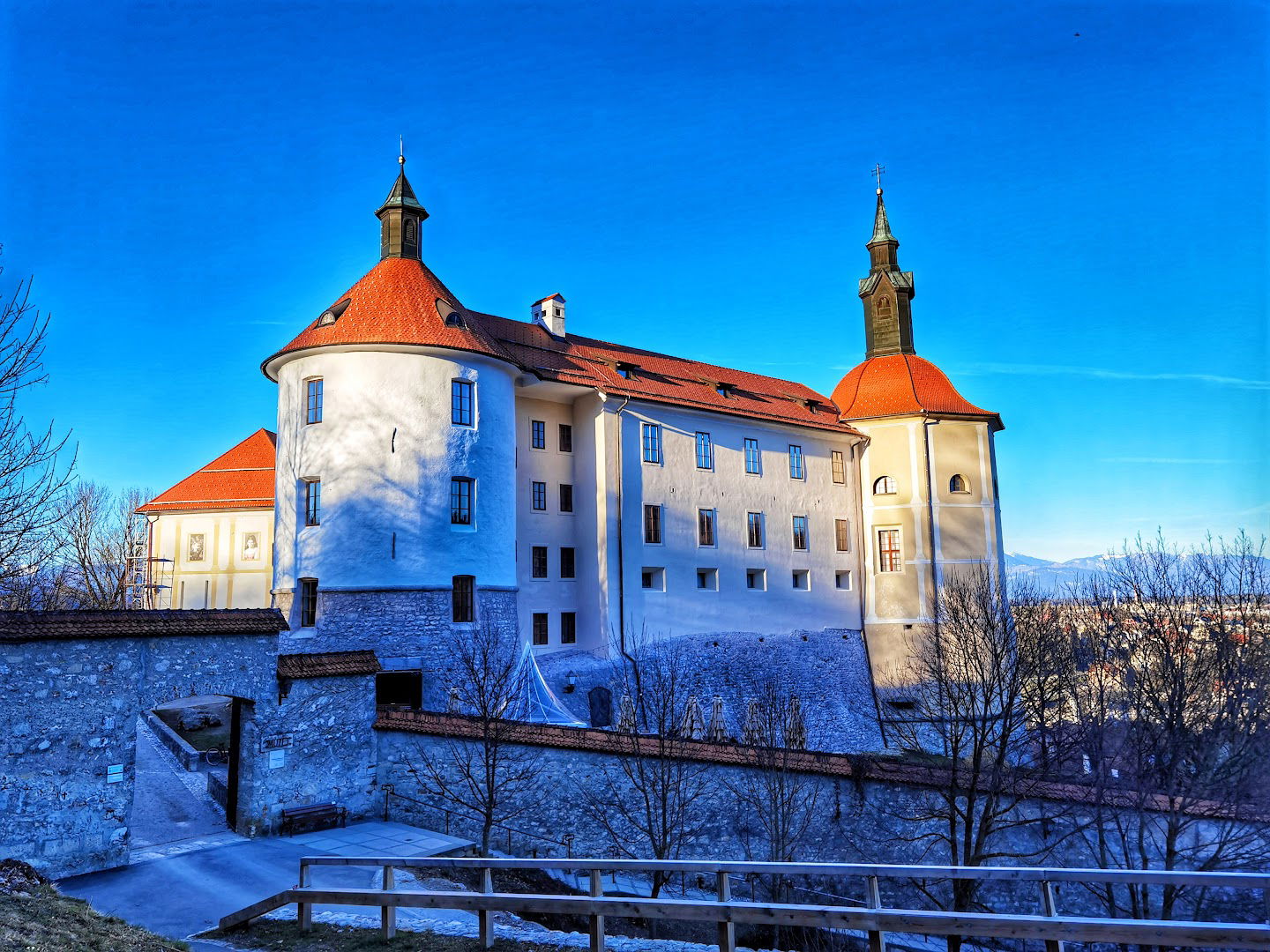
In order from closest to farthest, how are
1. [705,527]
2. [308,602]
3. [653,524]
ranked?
[308,602]
[653,524]
[705,527]

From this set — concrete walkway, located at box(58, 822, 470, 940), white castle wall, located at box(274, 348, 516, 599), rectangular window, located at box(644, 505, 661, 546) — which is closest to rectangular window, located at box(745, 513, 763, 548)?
rectangular window, located at box(644, 505, 661, 546)

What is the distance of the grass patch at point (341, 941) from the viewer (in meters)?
8.35

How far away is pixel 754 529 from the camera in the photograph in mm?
33688

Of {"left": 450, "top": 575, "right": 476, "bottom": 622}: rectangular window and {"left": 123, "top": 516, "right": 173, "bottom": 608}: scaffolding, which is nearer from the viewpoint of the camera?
{"left": 450, "top": 575, "right": 476, "bottom": 622}: rectangular window

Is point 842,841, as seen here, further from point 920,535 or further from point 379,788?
point 920,535

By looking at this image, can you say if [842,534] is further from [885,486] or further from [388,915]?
[388,915]

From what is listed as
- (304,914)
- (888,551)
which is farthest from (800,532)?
(304,914)

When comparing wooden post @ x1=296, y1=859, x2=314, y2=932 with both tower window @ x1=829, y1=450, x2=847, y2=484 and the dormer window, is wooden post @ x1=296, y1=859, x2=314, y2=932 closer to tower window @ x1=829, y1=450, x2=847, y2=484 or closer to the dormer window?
the dormer window

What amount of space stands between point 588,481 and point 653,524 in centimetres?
263

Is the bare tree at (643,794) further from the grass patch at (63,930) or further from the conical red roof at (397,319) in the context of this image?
the conical red roof at (397,319)

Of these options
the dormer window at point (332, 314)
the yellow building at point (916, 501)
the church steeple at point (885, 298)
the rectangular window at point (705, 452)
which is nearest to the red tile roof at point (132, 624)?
the dormer window at point (332, 314)

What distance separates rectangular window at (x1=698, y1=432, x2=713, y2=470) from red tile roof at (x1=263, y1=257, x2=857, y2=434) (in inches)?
41.9

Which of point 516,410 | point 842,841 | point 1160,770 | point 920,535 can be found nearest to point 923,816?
point 842,841

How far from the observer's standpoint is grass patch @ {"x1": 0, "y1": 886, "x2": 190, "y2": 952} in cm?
771
